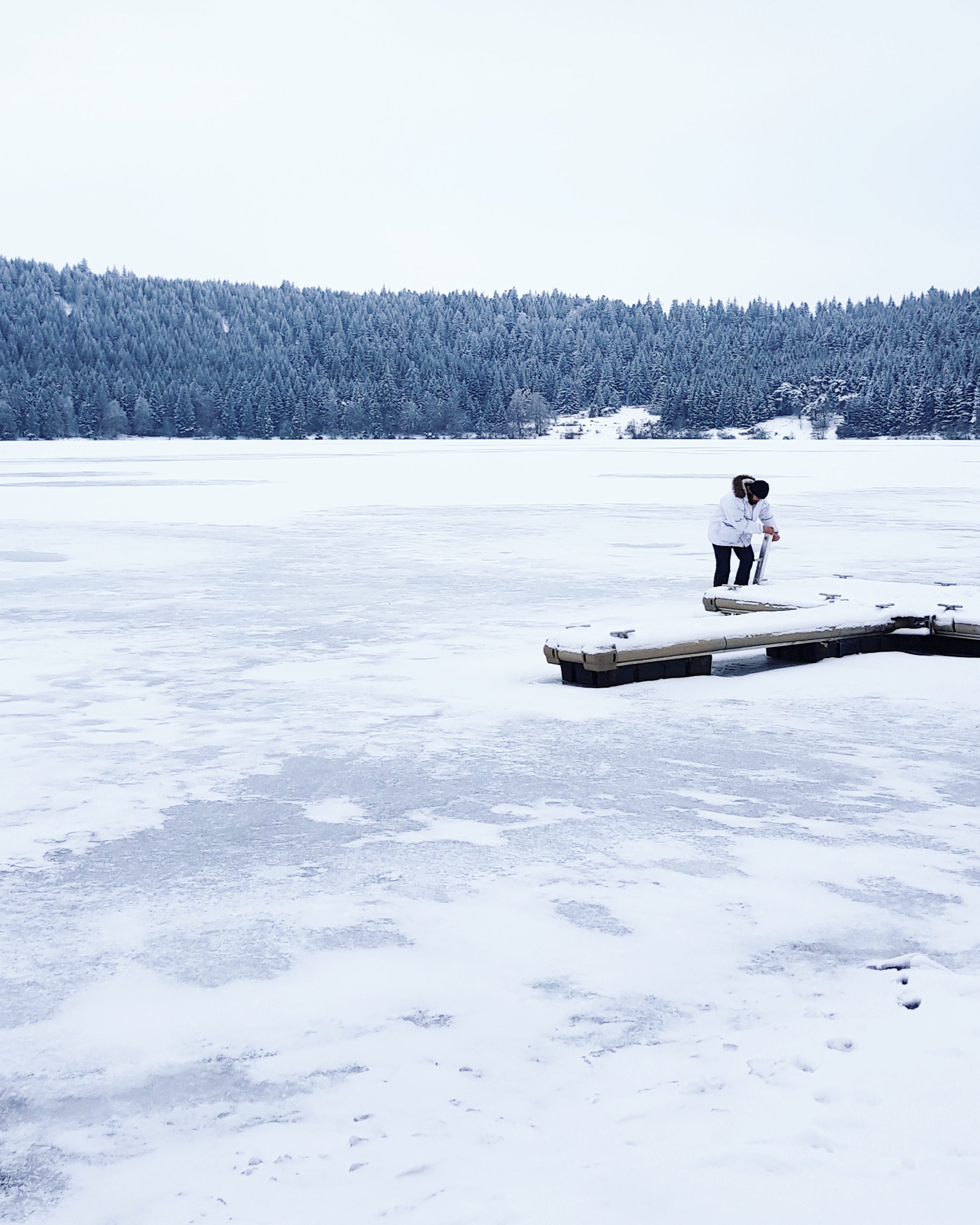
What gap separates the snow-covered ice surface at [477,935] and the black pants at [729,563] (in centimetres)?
196

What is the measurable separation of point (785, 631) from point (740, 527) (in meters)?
2.77

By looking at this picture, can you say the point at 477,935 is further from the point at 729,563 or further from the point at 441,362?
the point at 441,362

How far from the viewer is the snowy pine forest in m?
130

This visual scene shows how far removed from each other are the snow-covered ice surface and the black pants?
6.45ft

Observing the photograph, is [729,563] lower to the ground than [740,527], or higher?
lower

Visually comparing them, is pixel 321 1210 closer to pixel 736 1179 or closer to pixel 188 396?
pixel 736 1179

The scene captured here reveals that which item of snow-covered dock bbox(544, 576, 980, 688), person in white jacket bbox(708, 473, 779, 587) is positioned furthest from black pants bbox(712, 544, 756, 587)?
snow-covered dock bbox(544, 576, 980, 688)

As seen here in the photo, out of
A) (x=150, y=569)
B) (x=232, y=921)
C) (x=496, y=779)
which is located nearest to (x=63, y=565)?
(x=150, y=569)

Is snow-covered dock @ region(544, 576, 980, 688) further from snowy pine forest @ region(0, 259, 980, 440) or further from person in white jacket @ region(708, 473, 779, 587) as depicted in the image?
snowy pine forest @ region(0, 259, 980, 440)

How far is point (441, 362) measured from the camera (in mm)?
149875

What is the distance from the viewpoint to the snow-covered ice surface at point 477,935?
2.39 m

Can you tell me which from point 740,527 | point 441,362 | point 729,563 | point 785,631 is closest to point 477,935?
point 785,631

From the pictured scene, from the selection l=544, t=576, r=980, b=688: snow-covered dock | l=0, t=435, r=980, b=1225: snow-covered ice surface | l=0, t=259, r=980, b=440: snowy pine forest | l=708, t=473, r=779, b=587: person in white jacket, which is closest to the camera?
l=0, t=435, r=980, b=1225: snow-covered ice surface

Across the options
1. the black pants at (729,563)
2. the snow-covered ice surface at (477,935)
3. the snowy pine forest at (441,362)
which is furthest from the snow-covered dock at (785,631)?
the snowy pine forest at (441,362)
